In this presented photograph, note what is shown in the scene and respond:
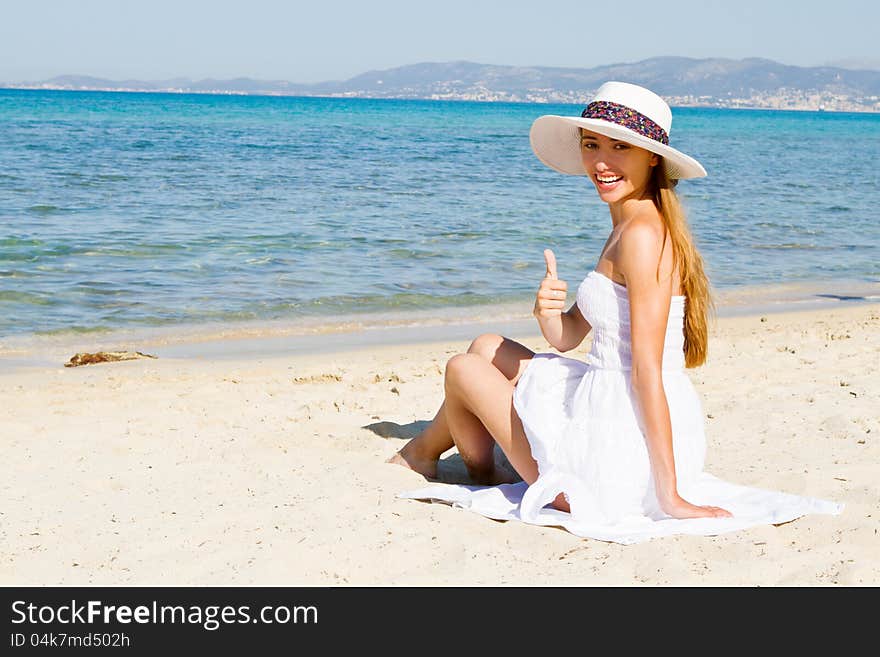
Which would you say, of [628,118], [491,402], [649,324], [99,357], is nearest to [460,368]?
[491,402]

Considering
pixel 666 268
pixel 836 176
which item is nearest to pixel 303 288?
pixel 666 268

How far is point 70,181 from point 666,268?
15777 millimetres

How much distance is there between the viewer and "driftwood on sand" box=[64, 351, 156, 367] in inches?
267

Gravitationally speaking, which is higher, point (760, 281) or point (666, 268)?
point (666, 268)

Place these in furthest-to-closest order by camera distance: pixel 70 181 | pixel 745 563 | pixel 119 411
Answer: pixel 70 181 < pixel 119 411 < pixel 745 563

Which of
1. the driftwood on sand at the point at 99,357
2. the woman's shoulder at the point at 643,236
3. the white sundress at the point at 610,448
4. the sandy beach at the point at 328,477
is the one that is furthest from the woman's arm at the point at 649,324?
the driftwood on sand at the point at 99,357

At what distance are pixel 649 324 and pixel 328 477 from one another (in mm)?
1569

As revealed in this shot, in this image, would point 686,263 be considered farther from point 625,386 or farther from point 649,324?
point 625,386

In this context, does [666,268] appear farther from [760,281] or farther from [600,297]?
[760,281]

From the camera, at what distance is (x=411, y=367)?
6.61m

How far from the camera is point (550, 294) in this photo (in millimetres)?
3613

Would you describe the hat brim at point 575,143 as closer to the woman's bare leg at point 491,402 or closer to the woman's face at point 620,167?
the woman's face at point 620,167

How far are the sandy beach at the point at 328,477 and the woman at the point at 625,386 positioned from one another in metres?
0.14

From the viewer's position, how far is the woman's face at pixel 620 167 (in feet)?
11.6
